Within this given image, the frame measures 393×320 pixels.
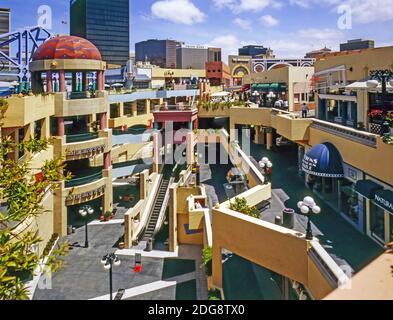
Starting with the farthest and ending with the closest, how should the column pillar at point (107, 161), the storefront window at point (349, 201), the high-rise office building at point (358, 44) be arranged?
the high-rise office building at point (358, 44) → the column pillar at point (107, 161) → the storefront window at point (349, 201)

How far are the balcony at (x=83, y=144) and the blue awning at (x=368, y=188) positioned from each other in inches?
921

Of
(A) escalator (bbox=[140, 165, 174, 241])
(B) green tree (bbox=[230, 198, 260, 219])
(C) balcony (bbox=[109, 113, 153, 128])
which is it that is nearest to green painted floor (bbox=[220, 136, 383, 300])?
(B) green tree (bbox=[230, 198, 260, 219])

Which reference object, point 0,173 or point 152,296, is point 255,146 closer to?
point 152,296

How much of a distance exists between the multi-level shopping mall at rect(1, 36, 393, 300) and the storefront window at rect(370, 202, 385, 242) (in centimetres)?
5

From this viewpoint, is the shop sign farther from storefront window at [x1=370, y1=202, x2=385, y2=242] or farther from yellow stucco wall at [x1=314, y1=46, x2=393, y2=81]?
yellow stucco wall at [x1=314, y1=46, x2=393, y2=81]

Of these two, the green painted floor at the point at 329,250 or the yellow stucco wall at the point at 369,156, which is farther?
the yellow stucco wall at the point at 369,156

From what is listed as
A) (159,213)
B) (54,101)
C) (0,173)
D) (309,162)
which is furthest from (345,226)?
(54,101)

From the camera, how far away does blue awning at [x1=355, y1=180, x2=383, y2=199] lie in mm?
14442

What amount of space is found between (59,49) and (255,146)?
815 inches

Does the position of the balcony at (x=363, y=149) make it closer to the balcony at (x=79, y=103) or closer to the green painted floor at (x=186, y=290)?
the green painted floor at (x=186, y=290)

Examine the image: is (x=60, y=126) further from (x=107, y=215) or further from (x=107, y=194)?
(x=107, y=215)

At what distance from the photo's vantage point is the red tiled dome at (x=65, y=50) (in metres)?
32.5

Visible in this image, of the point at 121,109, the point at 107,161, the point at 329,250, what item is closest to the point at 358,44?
the point at 121,109

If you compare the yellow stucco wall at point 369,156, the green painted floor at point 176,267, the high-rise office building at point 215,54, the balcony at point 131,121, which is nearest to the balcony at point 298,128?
the yellow stucco wall at point 369,156
